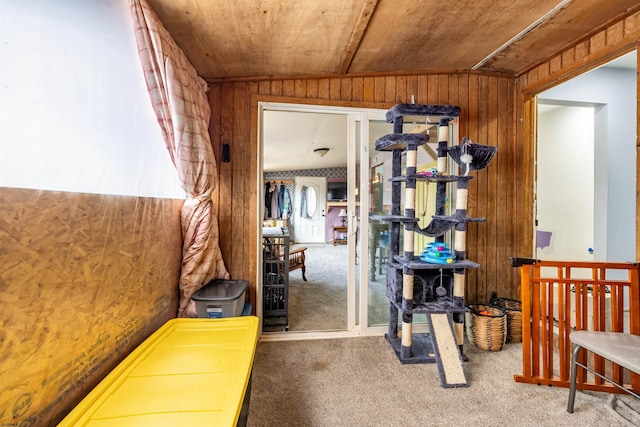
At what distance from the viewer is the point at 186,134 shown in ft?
5.27

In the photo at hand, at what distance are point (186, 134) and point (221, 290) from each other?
101 centimetres

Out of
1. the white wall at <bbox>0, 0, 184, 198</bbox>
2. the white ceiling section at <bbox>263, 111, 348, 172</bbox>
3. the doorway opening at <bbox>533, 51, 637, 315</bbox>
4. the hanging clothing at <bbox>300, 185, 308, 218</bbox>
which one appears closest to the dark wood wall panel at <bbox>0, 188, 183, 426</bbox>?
the white wall at <bbox>0, 0, 184, 198</bbox>

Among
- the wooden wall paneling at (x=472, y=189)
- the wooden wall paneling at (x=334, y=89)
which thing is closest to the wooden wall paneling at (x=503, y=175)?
the wooden wall paneling at (x=472, y=189)

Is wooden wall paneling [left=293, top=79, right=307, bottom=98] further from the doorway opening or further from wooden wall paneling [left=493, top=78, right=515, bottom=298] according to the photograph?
the doorway opening

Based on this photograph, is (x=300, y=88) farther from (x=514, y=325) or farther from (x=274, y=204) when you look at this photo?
(x=274, y=204)

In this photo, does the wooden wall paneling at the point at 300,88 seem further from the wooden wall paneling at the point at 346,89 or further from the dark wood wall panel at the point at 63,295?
the dark wood wall panel at the point at 63,295

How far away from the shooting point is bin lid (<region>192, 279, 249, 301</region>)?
5.49 ft

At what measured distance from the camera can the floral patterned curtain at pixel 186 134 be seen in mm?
1356

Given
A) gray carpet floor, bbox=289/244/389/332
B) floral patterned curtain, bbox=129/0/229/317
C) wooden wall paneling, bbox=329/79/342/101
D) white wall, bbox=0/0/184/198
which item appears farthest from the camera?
gray carpet floor, bbox=289/244/389/332

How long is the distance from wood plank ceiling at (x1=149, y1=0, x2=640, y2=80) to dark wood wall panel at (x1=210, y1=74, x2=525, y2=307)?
125 millimetres

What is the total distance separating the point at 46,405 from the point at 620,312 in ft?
8.60

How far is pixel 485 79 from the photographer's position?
92.8 inches

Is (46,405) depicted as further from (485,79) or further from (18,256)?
(485,79)

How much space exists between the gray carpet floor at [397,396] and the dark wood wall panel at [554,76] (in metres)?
0.97
